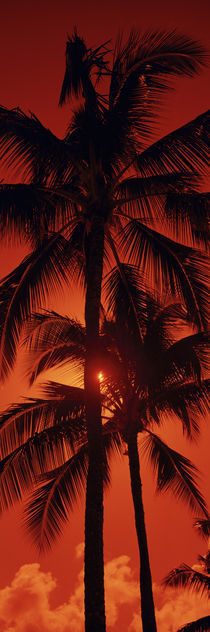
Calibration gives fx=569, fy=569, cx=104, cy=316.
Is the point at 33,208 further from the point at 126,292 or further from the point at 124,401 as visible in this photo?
the point at 124,401

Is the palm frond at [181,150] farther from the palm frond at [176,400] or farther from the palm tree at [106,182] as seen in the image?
the palm frond at [176,400]

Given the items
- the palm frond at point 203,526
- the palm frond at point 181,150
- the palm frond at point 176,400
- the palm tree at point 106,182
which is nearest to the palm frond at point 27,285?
the palm tree at point 106,182

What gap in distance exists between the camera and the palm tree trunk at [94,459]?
643 centimetres

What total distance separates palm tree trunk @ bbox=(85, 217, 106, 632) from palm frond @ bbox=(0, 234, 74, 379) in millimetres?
980

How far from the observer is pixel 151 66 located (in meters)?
9.55

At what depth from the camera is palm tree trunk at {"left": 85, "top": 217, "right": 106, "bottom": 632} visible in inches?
253

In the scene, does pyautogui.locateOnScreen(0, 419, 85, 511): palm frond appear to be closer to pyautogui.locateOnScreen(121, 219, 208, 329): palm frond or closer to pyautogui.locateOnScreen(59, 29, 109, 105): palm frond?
pyautogui.locateOnScreen(121, 219, 208, 329): palm frond

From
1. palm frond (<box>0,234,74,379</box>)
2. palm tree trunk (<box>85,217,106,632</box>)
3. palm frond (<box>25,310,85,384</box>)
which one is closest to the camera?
palm tree trunk (<box>85,217,106,632</box>)

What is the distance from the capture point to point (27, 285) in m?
9.19

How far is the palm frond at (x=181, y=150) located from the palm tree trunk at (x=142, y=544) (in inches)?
244

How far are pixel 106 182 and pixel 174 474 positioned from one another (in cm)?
753

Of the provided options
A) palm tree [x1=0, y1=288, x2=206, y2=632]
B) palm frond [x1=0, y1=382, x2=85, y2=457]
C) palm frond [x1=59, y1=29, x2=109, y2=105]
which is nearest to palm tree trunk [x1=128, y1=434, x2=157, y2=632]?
palm tree [x1=0, y1=288, x2=206, y2=632]

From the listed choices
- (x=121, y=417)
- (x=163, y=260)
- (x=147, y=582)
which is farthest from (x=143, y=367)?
(x=147, y=582)

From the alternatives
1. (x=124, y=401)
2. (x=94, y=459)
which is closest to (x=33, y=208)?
(x=94, y=459)
